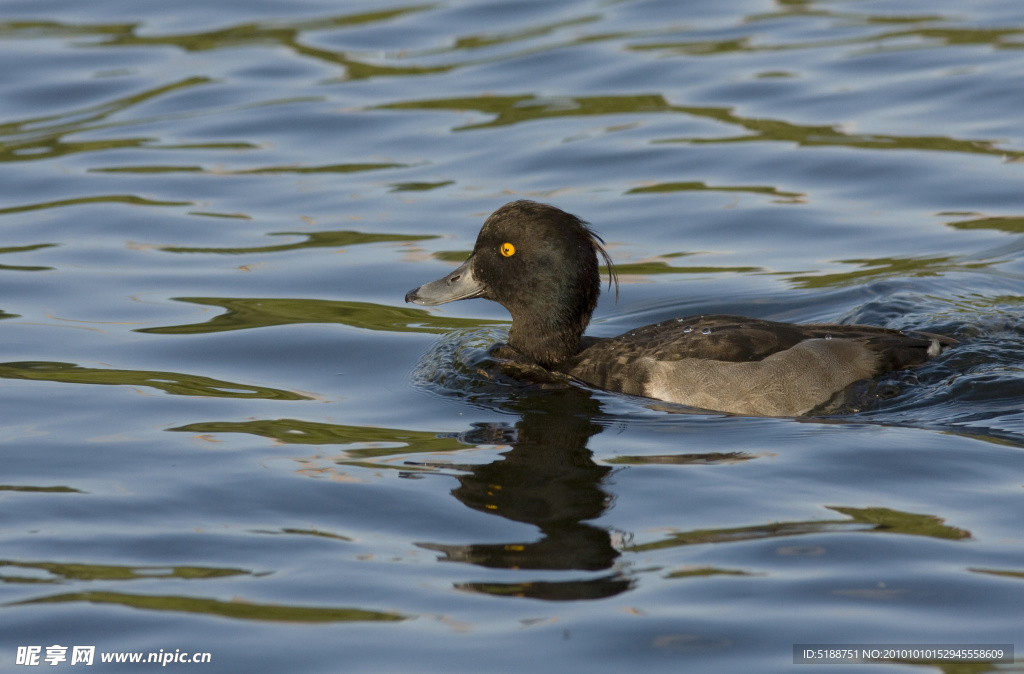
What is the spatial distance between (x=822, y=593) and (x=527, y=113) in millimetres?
10653

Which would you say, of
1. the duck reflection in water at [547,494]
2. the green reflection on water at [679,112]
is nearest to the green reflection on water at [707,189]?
the green reflection on water at [679,112]

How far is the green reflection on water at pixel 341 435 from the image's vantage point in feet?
24.1

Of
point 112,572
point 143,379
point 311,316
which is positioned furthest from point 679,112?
point 112,572

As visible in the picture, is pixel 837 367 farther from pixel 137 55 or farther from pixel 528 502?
pixel 137 55

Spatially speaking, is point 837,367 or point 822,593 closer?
point 822,593

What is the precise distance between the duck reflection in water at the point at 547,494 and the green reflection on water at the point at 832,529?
309mm

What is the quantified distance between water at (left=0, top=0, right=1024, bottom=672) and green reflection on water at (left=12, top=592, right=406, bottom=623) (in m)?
0.02

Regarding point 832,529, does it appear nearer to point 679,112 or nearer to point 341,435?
point 341,435

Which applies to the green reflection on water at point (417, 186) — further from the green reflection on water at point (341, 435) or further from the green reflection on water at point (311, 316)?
the green reflection on water at point (341, 435)

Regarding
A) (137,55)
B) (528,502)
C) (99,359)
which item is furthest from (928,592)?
(137,55)

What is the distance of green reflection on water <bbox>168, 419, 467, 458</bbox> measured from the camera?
735cm

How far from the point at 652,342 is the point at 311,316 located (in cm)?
300

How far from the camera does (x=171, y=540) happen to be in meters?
6.11

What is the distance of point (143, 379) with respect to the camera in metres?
8.66
